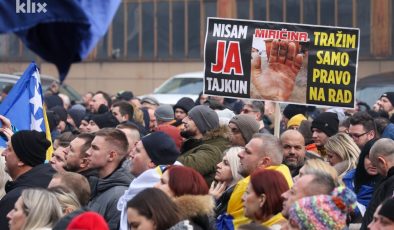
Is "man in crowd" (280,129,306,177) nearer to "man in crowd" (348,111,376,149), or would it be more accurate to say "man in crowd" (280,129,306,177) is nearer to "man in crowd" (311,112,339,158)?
"man in crowd" (348,111,376,149)

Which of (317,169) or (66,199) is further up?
(317,169)

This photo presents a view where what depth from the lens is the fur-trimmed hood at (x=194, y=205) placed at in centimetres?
684

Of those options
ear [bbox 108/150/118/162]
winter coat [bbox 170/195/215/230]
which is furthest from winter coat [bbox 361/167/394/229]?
ear [bbox 108/150/118/162]

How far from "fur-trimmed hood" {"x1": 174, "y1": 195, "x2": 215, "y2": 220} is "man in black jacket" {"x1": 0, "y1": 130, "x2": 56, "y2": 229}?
5.76ft

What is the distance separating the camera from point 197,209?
22.6ft

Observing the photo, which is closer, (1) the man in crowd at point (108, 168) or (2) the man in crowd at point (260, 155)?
(1) the man in crowd at point (108, 168)

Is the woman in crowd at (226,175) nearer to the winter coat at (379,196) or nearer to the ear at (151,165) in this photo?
the ear at (151,165)

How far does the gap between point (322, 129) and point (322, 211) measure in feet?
17.0

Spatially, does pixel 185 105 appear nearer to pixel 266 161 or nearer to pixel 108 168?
pixel 108 168

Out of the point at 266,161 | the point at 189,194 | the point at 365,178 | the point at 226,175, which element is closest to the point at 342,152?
the point at 365,178

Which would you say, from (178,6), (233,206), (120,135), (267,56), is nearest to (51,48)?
(233,206)

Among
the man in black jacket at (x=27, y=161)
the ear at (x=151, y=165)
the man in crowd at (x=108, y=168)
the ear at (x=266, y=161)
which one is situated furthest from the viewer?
the ear at (x=151, y=165)

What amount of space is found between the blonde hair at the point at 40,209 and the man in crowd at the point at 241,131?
3658 millimetres

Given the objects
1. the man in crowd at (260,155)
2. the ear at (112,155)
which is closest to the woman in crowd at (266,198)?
the man in crowd at (260,155)
